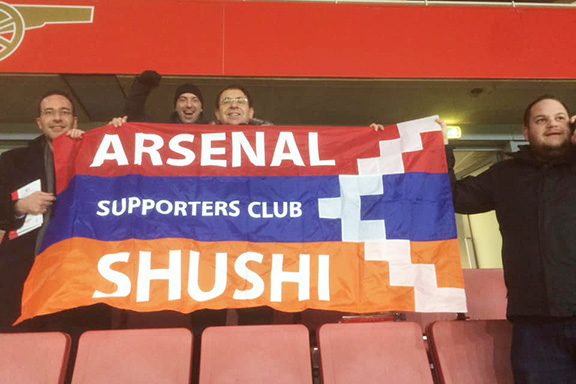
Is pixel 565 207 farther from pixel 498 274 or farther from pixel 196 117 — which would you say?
pixel 196 117

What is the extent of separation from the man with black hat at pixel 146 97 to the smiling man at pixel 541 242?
169cm

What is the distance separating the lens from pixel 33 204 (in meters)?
2.15

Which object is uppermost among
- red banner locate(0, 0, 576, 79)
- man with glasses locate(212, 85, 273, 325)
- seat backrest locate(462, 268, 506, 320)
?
red banner locate(0, 0, 576, 79)

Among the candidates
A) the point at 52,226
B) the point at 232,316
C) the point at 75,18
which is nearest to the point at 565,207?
the point at 232,316

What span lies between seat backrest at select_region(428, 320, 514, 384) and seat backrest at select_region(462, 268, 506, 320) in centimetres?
67

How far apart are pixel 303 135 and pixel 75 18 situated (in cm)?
220

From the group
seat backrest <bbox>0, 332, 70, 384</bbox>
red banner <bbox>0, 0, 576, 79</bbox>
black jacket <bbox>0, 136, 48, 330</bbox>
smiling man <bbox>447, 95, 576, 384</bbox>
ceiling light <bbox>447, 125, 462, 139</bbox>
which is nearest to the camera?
smiling man <bbox>447, 95, 576, 384</bbox>

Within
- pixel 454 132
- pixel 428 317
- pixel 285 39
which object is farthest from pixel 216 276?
pixel 454 132

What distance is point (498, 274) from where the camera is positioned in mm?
2854

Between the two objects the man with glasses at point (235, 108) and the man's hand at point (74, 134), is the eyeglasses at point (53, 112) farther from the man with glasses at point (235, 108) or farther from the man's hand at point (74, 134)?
the man with glasses at point (235, 108)

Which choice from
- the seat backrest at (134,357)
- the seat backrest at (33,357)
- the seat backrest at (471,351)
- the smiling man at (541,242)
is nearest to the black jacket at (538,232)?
the smiling man at (541,242)

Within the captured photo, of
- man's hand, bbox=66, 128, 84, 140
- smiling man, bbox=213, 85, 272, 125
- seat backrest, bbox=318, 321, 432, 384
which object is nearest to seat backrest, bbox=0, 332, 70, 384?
man's hand, bbox=66, 128, 84, 140

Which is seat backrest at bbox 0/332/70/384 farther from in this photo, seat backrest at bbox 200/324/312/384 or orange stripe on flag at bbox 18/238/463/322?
seat backrest at bbox 200/324/312/384

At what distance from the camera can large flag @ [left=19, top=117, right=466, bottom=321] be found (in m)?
2.04
